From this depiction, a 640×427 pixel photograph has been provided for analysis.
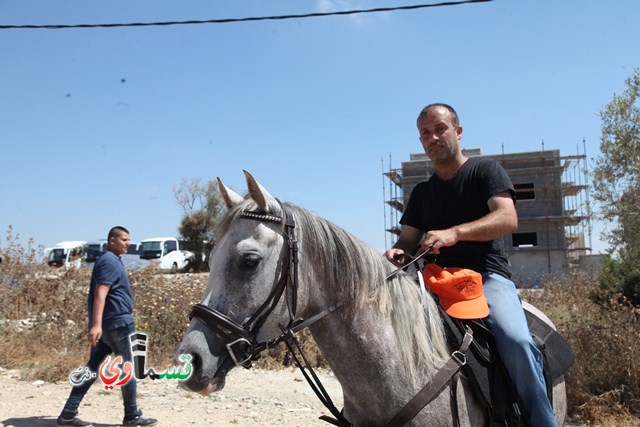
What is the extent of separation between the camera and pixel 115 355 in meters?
6.29

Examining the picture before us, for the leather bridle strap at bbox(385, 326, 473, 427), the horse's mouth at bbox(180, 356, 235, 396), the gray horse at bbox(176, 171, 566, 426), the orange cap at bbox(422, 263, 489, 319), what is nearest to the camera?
the horse's mouth at bbox(180, 356, 235, 396)

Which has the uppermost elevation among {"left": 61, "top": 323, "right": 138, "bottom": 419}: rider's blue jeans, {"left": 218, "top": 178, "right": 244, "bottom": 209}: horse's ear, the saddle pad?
{"left": 218, "top": 178, "right": 244, "bottom": 209}: horse's ear

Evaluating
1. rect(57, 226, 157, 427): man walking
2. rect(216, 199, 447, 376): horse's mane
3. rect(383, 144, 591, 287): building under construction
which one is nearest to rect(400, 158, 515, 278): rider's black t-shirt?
rect(216, 199, 447, 376): horse's mane

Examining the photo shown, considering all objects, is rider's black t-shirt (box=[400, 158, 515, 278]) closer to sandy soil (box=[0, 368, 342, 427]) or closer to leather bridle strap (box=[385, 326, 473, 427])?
leather bridle strap (box=[385, 326, 473, 427])

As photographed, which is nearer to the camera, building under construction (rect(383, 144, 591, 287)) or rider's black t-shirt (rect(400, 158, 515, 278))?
rider's black t-shirt (rect(400, 158, 515, 278))

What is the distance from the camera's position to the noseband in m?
2.12

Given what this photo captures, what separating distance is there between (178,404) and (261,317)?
18.3 feet

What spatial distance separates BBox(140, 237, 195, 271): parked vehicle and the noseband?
31061 mm

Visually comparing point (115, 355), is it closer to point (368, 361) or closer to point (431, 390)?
point (368, 361)

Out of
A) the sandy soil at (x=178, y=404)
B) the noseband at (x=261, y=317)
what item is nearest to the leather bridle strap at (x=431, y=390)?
the noseband at (x=261, y=317)

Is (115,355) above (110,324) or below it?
below

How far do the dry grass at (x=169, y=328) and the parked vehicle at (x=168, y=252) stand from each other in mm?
21499

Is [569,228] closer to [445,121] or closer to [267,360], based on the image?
[267,360]

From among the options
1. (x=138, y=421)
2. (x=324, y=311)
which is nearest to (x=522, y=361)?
(x=324, y=311)
